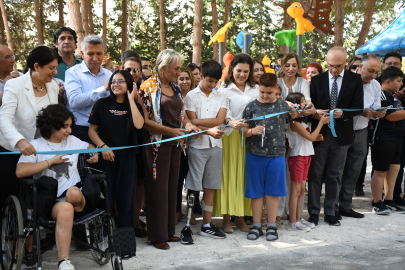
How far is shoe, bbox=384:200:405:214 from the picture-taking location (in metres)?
6.02

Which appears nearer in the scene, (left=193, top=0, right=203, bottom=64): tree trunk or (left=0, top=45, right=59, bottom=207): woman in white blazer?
(left=0, top=45, right=59, bottom=207): woman in white blazer

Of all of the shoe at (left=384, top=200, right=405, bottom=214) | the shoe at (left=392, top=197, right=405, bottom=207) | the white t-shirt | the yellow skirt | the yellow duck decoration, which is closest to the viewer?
the white t-shirt

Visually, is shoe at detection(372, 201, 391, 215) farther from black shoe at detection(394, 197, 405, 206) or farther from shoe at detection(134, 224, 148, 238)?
shoe at detection(134, 224, 148, 238)

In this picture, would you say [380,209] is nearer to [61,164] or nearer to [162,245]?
[162,245]

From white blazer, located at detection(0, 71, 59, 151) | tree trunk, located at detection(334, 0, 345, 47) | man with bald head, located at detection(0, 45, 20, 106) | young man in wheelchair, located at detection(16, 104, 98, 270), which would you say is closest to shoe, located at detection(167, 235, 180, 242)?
young man in wheelchair, located at detection(16, 104, 98, 270)

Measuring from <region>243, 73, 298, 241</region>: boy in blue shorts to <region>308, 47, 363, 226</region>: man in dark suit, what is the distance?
28.0 inches

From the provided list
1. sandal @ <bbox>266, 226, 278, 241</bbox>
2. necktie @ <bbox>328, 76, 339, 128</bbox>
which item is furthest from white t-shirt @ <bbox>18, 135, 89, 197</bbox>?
necktie @ <bbox>328, 76, 339, 128</bbox>

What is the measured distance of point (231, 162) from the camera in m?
5.02

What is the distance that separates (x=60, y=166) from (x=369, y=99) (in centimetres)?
418

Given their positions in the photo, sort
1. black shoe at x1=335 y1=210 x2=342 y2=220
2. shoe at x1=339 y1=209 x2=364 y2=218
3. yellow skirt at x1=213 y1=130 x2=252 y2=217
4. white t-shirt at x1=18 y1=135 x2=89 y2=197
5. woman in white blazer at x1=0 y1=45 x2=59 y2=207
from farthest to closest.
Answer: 1. shoe at x1=339 y1=209 x2=364 y2=218
2. black shoe at x1=335 y1=210 x2=342 y2=220
3. yellow skirt at x1=213 y1=130 x2=252 y2=217
4. woman in white blazer at x1=0 y1=45 x2=59 y2=207
5. white t-shirt at x1=18 y1=135 x2=89 y2=197

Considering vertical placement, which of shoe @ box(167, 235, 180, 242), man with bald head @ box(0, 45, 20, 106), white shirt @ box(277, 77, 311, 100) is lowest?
shoe @ box(167, 235, 180, 242)

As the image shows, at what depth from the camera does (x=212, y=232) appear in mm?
4766

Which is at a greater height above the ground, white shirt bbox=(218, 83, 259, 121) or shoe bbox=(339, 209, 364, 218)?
white shirt bbox=(218, 83, 259, 121)

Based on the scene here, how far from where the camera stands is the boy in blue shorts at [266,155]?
4.76 meters
